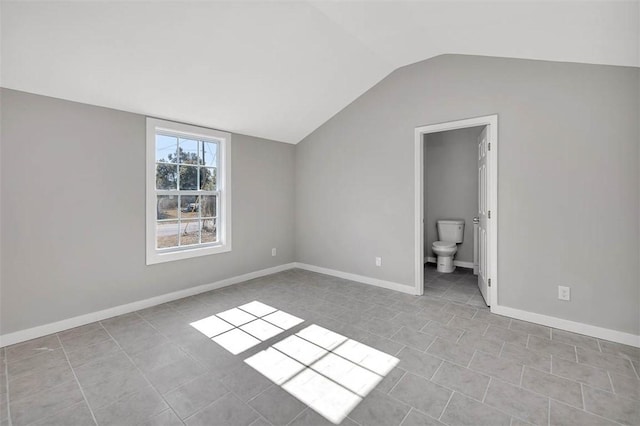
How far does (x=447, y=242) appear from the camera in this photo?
4.89 meters

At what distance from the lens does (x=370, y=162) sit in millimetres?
4117

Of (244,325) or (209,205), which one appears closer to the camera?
(244,325)

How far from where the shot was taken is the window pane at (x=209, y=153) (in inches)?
157

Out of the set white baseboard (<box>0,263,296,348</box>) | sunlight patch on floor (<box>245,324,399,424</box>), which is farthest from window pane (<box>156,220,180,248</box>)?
sunlight patch on floor (<box>245,324,399,424</box>)

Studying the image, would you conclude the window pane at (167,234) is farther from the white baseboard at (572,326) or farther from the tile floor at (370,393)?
Result: the white baseboard at (572,326)

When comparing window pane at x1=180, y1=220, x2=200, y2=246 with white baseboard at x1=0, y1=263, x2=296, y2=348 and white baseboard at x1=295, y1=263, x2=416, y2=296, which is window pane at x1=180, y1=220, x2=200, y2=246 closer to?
white baseboard at x1=0, y1=263, x2=296, y2=348

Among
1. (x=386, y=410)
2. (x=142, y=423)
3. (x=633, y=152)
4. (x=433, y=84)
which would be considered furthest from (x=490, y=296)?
(x=142, y=423)

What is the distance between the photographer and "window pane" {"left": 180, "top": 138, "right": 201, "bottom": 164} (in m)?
3.77

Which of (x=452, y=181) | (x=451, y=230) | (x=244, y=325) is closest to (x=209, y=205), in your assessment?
(x=244, y=325)

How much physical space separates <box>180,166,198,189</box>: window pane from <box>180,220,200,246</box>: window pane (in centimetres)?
48

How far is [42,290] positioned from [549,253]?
4.85 meters

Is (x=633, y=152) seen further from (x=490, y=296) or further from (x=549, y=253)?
(x=490, y=296)

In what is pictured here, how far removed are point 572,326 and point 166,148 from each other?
480 centimetres

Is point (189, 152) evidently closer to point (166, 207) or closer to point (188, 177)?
point (188, 177)
